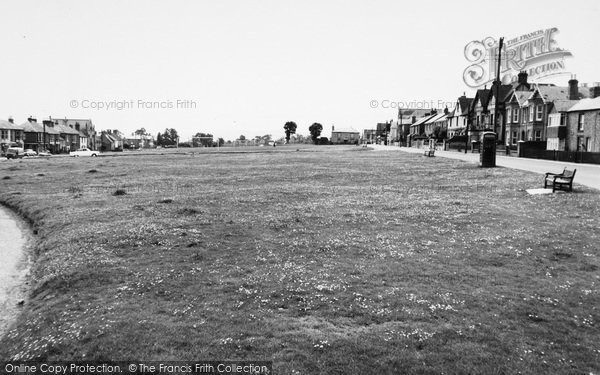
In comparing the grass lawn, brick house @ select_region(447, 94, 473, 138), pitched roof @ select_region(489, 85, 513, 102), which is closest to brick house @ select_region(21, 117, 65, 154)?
brick house @ select_region(447, 94, 473, 138)

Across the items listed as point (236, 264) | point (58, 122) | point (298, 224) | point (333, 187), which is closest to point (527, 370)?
point (236, 264)

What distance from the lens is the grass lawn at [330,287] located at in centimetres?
845

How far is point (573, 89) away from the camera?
7956 centimetres

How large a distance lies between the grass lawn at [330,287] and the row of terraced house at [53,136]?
121457 millimetres

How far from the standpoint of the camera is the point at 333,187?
32.3 metres

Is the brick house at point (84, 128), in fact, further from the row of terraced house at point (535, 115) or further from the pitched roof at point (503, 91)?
the pitched roof at point (503, 91)

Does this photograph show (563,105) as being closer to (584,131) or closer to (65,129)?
(584,131)

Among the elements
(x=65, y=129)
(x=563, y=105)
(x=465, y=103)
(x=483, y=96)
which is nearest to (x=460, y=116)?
(x=465, y=103)

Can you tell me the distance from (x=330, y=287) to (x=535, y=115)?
272 ft

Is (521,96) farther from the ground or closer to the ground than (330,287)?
farther from the ground

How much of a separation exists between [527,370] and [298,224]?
12121mm

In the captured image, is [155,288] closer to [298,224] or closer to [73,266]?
[73,266]

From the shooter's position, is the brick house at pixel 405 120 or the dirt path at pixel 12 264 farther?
the brick house at pixel 405 120

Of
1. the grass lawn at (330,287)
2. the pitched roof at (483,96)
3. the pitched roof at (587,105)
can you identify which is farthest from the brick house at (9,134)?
the pitched roof at (587,105)
